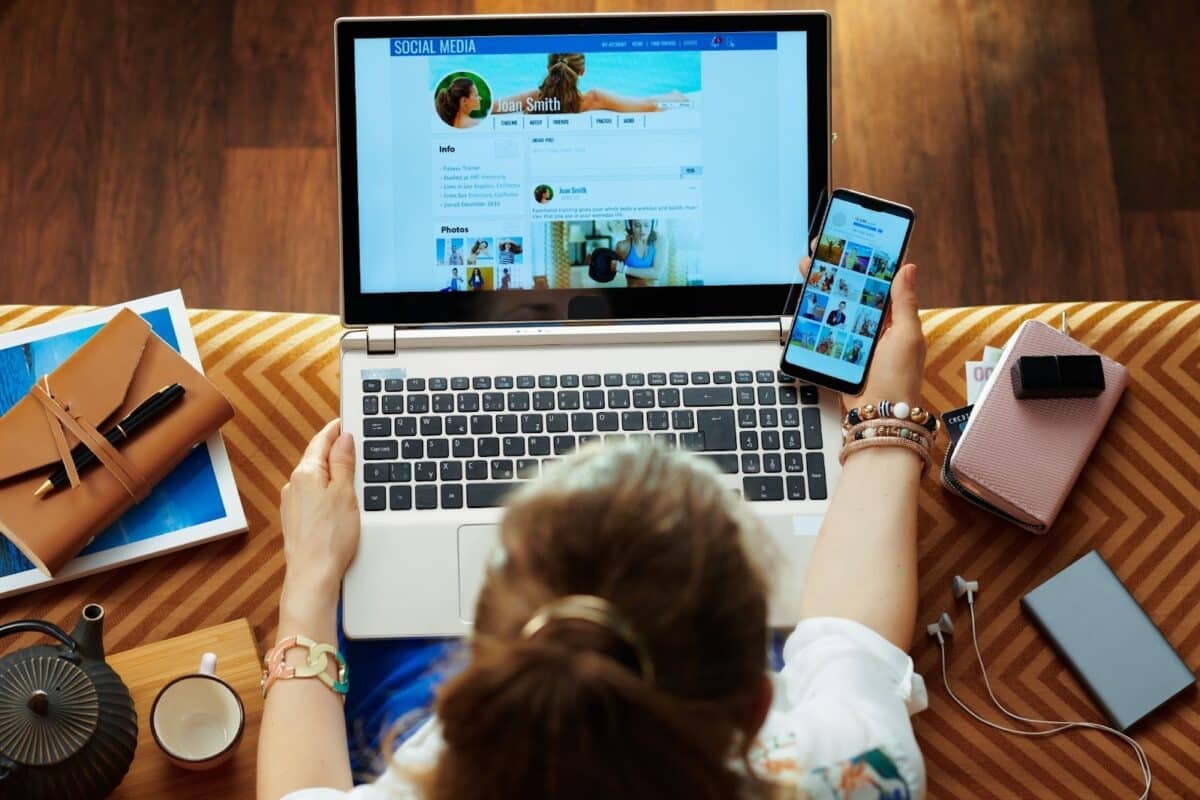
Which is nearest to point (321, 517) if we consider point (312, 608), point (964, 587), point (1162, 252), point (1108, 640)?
point (312, 608)

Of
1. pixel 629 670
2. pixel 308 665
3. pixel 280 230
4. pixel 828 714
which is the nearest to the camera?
pixel 629 670

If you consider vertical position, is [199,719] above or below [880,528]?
below

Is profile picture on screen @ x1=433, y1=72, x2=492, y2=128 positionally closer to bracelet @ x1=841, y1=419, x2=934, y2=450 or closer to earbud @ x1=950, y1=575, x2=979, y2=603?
bracelet @ x1=841, y1=419, x2=934, y2=450

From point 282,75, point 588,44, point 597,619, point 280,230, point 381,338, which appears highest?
point 282,75

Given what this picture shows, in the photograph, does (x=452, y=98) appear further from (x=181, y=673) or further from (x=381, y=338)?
(x=181, y=673)

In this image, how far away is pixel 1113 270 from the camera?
1503 millimetres

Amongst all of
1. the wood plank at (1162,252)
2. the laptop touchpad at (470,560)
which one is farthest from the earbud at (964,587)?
the wood plank at (1162,252)

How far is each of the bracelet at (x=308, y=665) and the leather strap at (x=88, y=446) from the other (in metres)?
Result: 0.19

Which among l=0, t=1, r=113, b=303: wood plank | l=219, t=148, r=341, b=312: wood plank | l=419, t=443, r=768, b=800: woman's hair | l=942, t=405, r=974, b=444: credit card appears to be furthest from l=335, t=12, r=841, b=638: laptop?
l=0, t=1, r=113, b=303: wood plank

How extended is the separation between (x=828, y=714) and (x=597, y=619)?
1.01 feet

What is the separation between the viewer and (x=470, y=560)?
0.89 metres

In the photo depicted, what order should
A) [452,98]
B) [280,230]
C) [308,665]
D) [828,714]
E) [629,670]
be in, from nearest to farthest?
[629,670] < [828,714] < [308,665] < [452,98] < [280,230]

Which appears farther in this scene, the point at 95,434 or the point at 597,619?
the point at 95,434

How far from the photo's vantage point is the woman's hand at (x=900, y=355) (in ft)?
2.99
